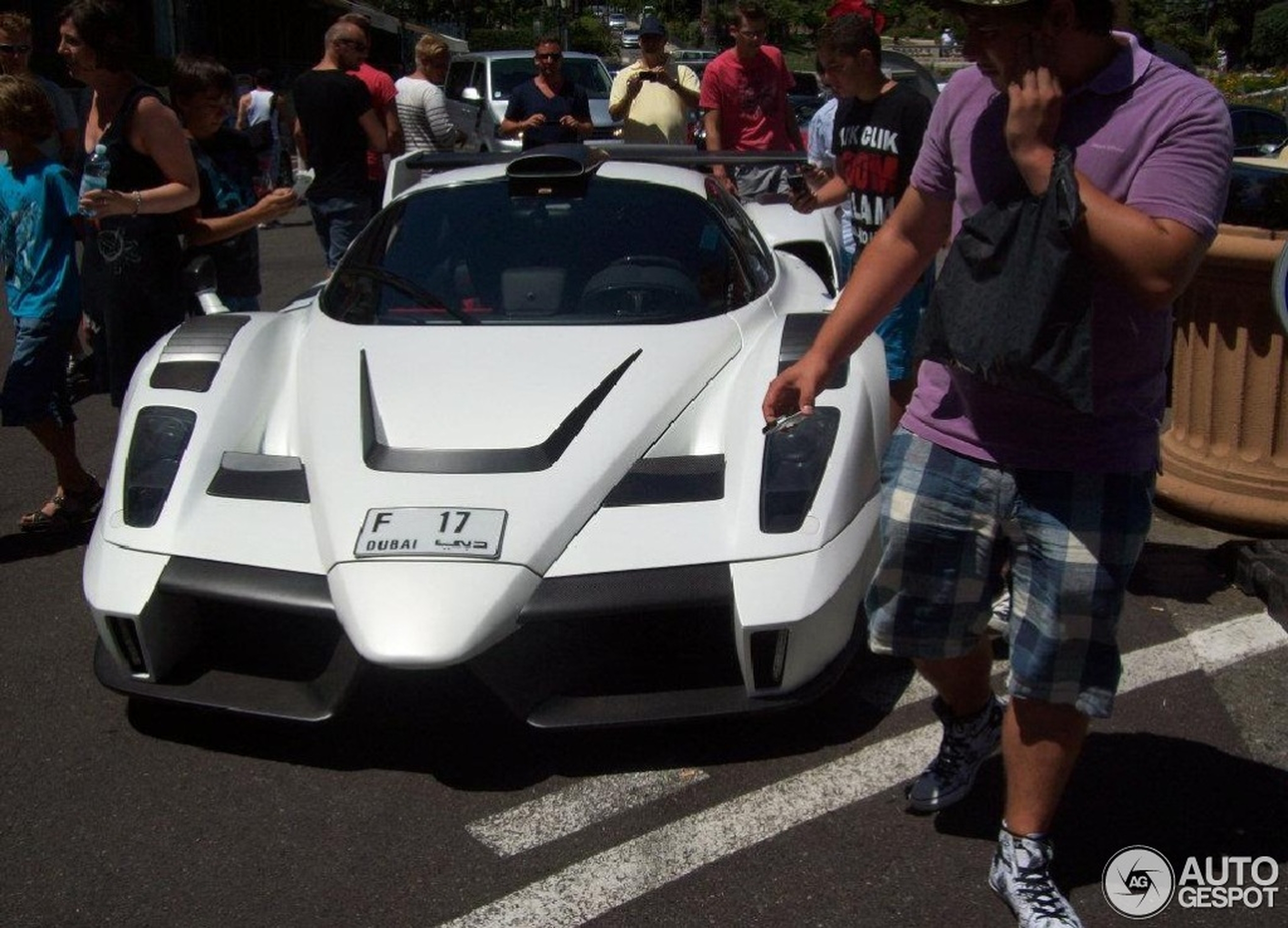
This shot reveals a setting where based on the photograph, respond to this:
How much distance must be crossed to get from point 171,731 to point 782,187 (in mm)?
4721

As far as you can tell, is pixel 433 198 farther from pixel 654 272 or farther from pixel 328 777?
pixel 328 777

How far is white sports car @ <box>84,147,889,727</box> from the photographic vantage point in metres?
3.11

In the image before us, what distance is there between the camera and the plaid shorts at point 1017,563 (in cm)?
243

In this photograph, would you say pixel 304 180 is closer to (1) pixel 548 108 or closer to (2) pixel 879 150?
(1) pixel 548 108

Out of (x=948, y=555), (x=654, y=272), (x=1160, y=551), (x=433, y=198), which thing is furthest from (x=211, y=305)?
(x=1160, y=551)

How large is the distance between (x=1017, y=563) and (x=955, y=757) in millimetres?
637

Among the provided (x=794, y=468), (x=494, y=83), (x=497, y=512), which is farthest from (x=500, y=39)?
(x=497, y=512)

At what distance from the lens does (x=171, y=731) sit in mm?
3525

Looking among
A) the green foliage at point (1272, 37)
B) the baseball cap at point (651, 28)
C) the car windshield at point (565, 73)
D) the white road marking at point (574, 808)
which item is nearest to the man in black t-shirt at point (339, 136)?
the baseball cap at point (651, 28)

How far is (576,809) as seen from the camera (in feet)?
10.2

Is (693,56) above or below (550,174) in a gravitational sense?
below

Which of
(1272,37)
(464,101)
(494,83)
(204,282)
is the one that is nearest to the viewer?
(204,282)

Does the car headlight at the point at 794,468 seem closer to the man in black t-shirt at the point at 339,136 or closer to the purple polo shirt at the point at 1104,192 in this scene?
the purple polo shirt at the point at 1104,192

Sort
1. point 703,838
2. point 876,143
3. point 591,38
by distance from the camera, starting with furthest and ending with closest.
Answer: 1. point 591,38
2. point 876,143
3. point 703,838
